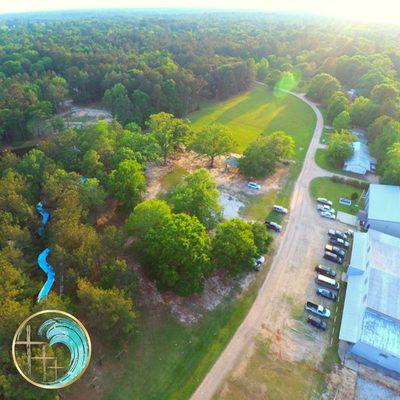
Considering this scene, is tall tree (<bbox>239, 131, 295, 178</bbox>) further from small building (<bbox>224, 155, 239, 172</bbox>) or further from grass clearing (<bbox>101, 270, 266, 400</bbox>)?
grass clearing (<bbox>101, 270, 266, 400</bbox>)

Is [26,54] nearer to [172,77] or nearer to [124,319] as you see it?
[172,77]

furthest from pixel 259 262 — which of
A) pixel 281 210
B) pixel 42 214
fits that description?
pixel 42 214

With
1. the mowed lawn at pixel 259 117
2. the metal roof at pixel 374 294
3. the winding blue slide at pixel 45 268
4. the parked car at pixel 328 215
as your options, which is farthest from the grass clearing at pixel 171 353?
the mowed lawn at pixel 259 117

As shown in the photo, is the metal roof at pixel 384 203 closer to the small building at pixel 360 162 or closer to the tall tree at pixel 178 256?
the small building at pixel 360 162

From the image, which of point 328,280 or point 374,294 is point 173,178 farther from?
point 374,294

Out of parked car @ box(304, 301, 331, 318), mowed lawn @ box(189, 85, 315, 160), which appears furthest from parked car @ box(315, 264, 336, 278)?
mowed lawn @ box(189, 85, 315, 160)
